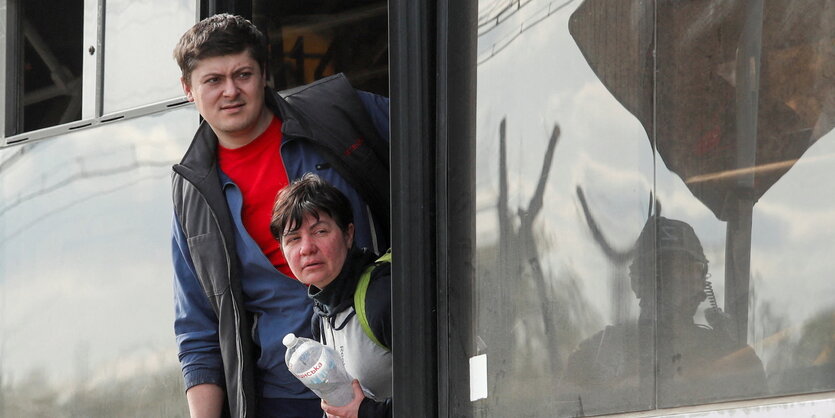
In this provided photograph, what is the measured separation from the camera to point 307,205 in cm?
300

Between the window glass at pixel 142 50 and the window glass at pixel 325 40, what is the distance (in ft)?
1.36

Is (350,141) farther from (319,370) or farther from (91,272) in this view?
(91,272)

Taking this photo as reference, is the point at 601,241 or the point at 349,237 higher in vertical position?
the point at 349,237

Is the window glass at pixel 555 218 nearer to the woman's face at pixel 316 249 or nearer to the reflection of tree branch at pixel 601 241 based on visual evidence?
the reflection of tree branch at pixel 601 241

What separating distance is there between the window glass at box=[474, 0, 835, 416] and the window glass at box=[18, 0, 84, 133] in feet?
7.02

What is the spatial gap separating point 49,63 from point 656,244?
287 centimetres

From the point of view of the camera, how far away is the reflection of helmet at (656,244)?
2406 mm

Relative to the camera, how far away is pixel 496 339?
2.70m

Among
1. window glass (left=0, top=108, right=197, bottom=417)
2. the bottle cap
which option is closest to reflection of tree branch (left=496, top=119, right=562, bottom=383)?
the bottle cap

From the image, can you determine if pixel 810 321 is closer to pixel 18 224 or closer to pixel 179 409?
pixel 179 409

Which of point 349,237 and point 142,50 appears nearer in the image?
point 349,237

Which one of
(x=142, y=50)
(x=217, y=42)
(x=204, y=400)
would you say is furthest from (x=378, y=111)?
(x=142, y=50)

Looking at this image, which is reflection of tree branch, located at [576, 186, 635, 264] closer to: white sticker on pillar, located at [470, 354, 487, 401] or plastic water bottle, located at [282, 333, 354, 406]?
white sticker on pillar, located at [470, 354, 487, 401]

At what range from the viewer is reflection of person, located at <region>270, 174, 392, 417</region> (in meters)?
2.95
